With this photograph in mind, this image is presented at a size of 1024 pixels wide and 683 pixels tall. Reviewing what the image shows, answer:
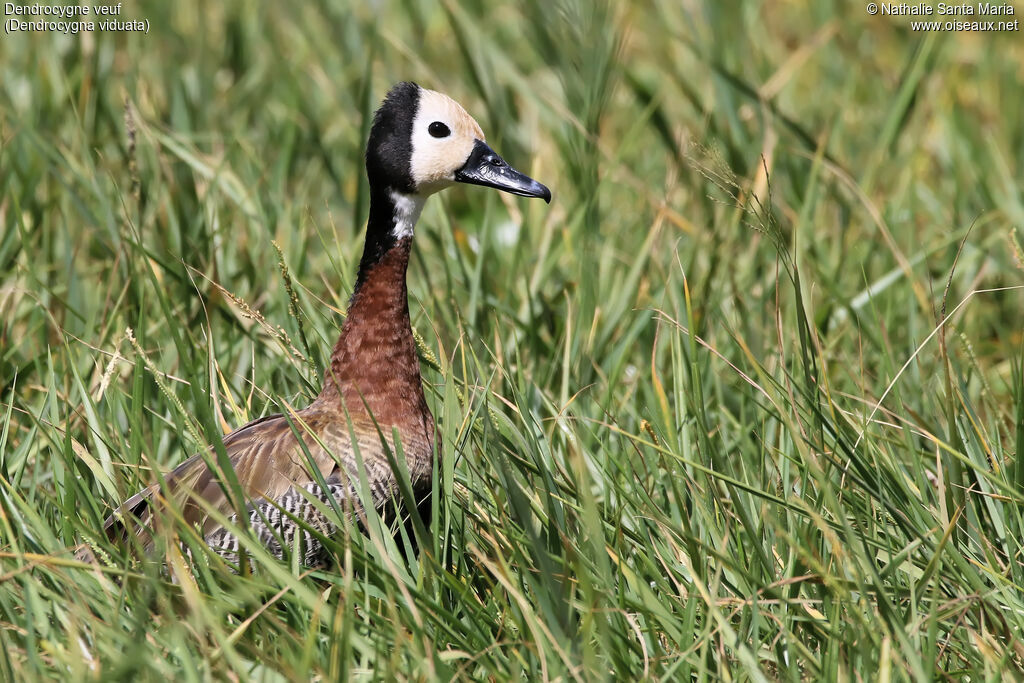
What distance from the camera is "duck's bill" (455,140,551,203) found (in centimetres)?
301

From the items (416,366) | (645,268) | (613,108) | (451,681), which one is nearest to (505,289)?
(645,268)

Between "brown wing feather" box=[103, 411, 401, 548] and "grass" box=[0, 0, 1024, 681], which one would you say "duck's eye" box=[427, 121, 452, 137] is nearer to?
"grass" box=[0, 0, 1024, 681]

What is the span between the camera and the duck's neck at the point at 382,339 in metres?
2.82

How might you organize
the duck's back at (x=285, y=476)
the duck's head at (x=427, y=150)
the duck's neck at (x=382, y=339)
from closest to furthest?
the duck's back at (x=285, y=476)
the duck's neck at (x=382, y=339)
the duck's head at (x=427, y=150)

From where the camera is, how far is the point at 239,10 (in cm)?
535

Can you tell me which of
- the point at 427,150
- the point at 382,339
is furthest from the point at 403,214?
the point at 382,339

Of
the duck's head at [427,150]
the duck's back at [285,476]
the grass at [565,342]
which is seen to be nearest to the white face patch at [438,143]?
the duck's head at [427,150]

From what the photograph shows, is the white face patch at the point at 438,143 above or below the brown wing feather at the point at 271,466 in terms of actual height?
above

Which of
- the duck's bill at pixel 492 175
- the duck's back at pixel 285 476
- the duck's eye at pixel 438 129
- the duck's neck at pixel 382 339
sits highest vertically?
the duck's eye at pixel 438 129

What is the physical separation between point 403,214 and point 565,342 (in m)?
0.57

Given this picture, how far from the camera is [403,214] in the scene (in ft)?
9.70

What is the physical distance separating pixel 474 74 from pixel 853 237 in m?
1.46

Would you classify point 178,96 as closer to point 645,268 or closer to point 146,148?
point 146,148

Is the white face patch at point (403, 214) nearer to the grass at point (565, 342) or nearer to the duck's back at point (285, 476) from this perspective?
the grass at point (565, 342)
